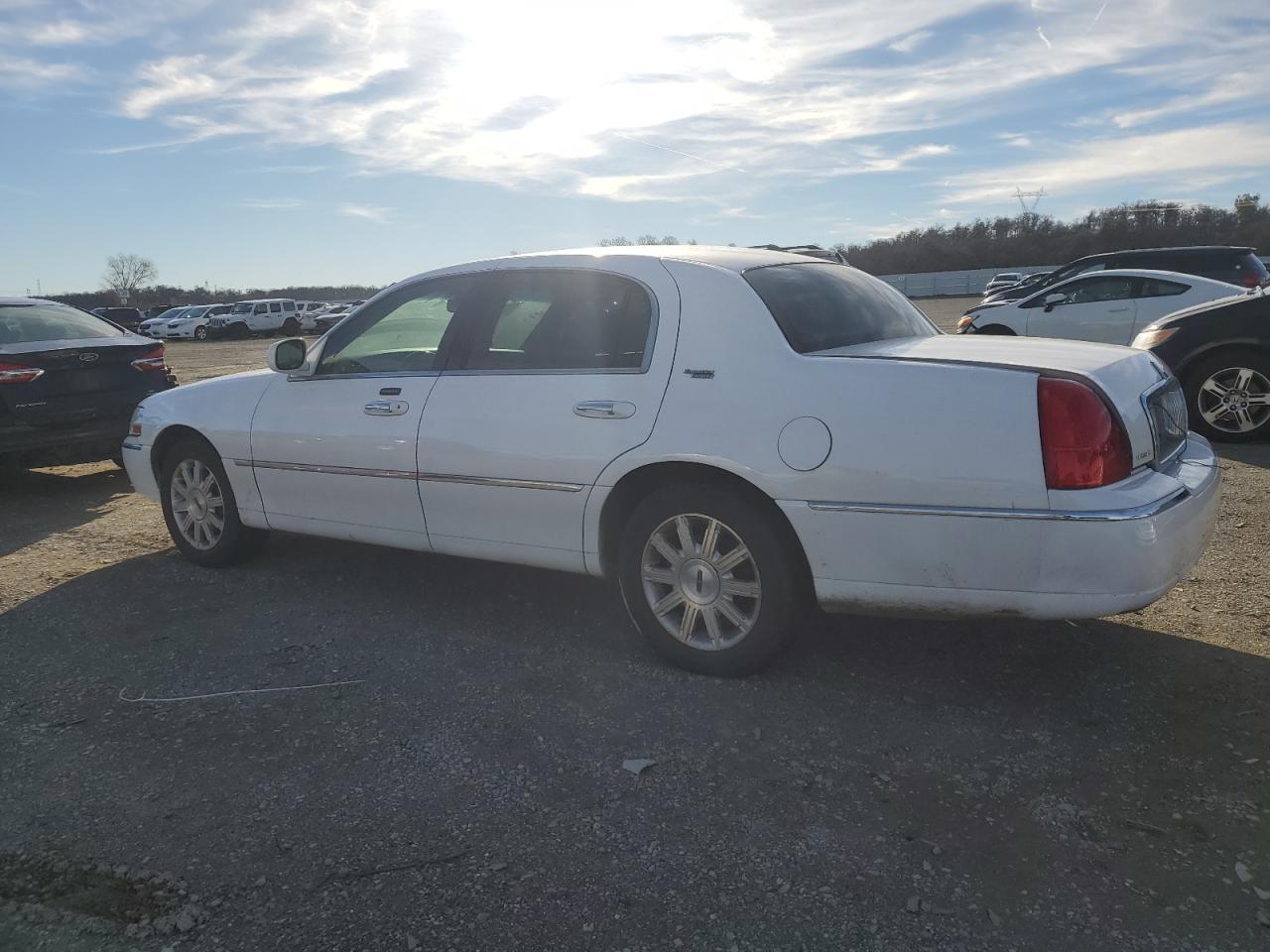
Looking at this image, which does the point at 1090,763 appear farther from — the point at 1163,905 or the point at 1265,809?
the point at 1163,905

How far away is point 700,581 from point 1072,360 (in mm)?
1512

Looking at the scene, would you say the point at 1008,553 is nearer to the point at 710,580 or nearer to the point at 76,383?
the point at 710,580

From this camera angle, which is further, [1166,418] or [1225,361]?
[1225,361]

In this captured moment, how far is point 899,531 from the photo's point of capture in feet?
10.6

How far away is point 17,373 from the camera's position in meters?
7.37

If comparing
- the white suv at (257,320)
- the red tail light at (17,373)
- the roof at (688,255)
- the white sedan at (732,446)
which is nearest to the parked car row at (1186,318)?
the white sedan at (732,446)

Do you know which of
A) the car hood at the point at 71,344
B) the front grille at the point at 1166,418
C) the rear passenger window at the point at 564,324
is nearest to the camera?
the front grille at the point at 1166,418

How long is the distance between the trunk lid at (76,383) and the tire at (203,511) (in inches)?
100

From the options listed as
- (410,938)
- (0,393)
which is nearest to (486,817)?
(410,938)

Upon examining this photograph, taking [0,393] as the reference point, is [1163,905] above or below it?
below

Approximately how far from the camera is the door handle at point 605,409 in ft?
12.3

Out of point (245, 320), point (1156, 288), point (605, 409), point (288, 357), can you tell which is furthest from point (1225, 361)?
point (245, 320)

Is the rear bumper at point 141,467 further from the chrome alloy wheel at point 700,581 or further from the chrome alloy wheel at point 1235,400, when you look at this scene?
the chrome alloy wheel at point 1235,400

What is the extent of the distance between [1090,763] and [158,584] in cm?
458
